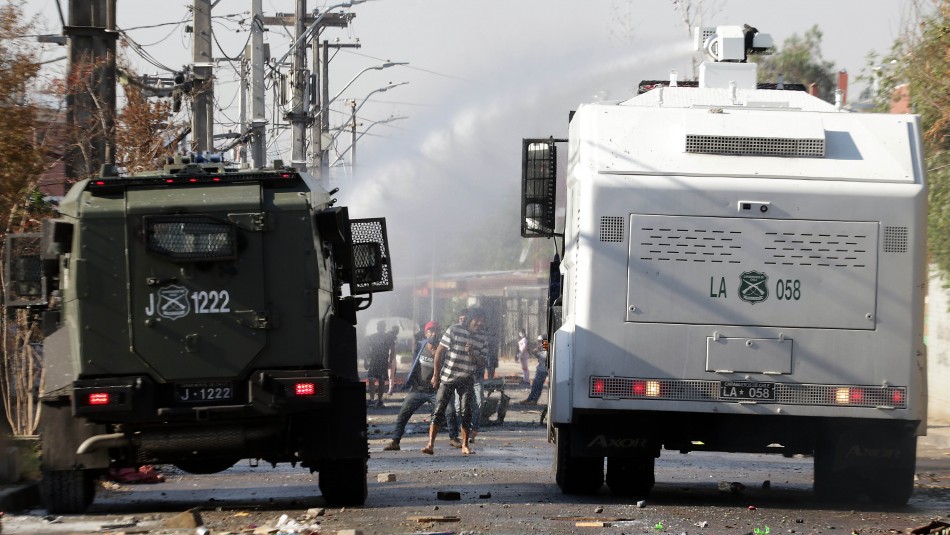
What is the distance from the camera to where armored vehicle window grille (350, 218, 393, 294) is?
11.9 meters

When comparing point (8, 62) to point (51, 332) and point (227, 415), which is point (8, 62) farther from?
point (227, 415)

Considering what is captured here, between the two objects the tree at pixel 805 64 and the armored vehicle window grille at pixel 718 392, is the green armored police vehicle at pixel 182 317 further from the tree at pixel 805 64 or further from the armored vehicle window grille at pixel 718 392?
the tree at pixel 805 64

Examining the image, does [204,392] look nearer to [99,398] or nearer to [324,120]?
[99,398]

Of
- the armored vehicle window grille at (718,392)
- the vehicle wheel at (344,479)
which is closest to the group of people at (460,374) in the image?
the vehicle wheel at (344,479)

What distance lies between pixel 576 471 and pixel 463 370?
17.3ft

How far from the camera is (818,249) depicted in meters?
10.6

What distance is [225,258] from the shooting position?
33.5ft

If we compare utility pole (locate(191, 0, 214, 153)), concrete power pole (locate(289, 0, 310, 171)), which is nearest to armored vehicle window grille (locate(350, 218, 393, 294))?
utility pole (locate(191, 0, 214, 153))

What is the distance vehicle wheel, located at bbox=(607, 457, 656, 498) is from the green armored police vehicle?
272 cm

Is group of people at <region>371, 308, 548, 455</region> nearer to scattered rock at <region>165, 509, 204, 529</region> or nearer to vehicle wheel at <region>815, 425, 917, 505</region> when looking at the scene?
vehicle wheel at <region>815, 425, 917, 505</region>

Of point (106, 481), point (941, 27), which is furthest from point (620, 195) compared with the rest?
point (941, 27)

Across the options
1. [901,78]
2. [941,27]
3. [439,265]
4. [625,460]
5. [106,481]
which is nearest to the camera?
[625,460]

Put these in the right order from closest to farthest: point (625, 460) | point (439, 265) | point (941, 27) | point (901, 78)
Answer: point (625, 460) < point (941, 27) < point (901, 78) < point (439, 265)

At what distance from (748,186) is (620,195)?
0.97 meters
